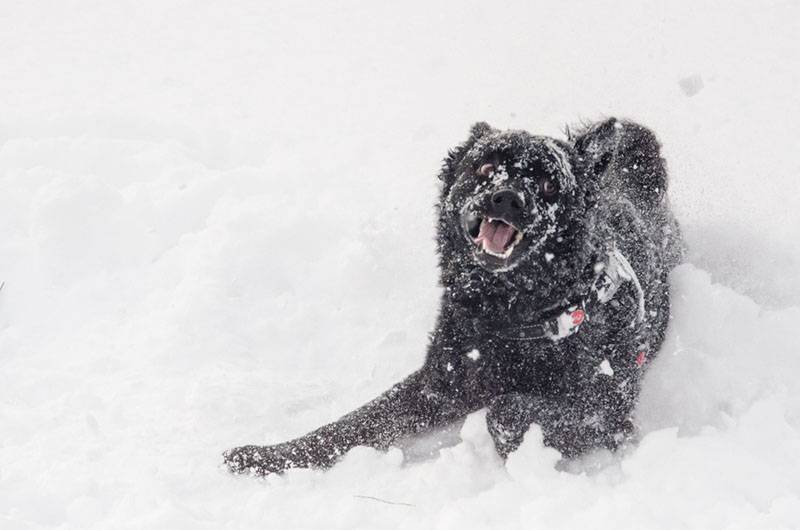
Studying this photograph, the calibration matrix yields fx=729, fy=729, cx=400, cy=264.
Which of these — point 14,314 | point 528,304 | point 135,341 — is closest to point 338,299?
point 135,341

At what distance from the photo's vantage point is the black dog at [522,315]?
10.8ft

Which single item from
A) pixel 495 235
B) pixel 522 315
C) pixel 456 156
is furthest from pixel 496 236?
pixel 456 156

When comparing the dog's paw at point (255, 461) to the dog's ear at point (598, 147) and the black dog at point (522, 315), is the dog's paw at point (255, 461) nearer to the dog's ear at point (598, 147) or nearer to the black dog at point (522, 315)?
the black dog at point (522, 315)

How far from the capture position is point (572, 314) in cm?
341

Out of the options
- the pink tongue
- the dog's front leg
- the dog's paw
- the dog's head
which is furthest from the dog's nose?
the dog's paw

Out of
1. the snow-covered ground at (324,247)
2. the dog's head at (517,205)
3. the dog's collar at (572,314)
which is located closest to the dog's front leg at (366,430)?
Answer: the snow-covered ground at (324,247)

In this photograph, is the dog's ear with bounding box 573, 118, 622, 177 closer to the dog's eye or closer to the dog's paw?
the dog's eye

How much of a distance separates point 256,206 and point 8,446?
2629 millimetres

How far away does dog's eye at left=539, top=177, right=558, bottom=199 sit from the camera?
328 centimetres

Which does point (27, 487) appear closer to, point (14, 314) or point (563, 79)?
→ point (14, 314)

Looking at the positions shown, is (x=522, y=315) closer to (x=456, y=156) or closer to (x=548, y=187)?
(x=548, y=187)

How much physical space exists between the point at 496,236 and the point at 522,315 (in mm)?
431

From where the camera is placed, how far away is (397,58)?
7953 mm

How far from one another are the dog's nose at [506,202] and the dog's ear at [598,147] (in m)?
→ 0.53
